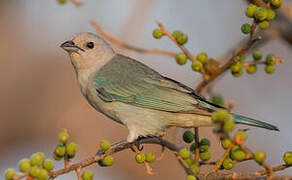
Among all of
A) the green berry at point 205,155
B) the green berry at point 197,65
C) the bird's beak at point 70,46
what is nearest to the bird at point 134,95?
the bird's beak at point 70,46

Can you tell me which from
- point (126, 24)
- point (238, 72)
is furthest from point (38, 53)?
point (238, 72)

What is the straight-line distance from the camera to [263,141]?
782cm

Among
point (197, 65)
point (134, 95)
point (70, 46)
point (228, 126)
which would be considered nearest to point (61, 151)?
point (228, 126)

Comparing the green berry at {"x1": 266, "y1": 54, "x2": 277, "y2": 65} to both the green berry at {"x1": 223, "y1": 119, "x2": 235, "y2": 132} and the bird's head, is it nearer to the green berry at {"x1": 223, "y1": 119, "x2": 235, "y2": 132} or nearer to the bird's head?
the green berry at {"x1": 223, "y1": 119, "x2": 235, "y2": 132}

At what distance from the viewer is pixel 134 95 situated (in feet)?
14.0

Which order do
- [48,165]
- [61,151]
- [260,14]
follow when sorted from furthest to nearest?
[260,14] → [61,151] → [48,165]

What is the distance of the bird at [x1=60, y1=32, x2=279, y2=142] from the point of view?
396cm

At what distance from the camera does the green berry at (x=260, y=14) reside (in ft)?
10.0

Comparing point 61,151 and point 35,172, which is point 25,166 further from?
point 61,151

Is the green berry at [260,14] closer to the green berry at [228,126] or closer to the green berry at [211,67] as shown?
the green berry at [211,67]

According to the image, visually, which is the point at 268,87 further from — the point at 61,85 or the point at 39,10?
the point at 39,10

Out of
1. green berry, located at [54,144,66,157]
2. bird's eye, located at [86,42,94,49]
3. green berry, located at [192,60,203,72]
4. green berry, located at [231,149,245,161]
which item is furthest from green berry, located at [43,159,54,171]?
bird's eye, located at [86,42,94,49]

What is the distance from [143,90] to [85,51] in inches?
29.9

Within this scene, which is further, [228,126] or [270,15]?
[270,15]
